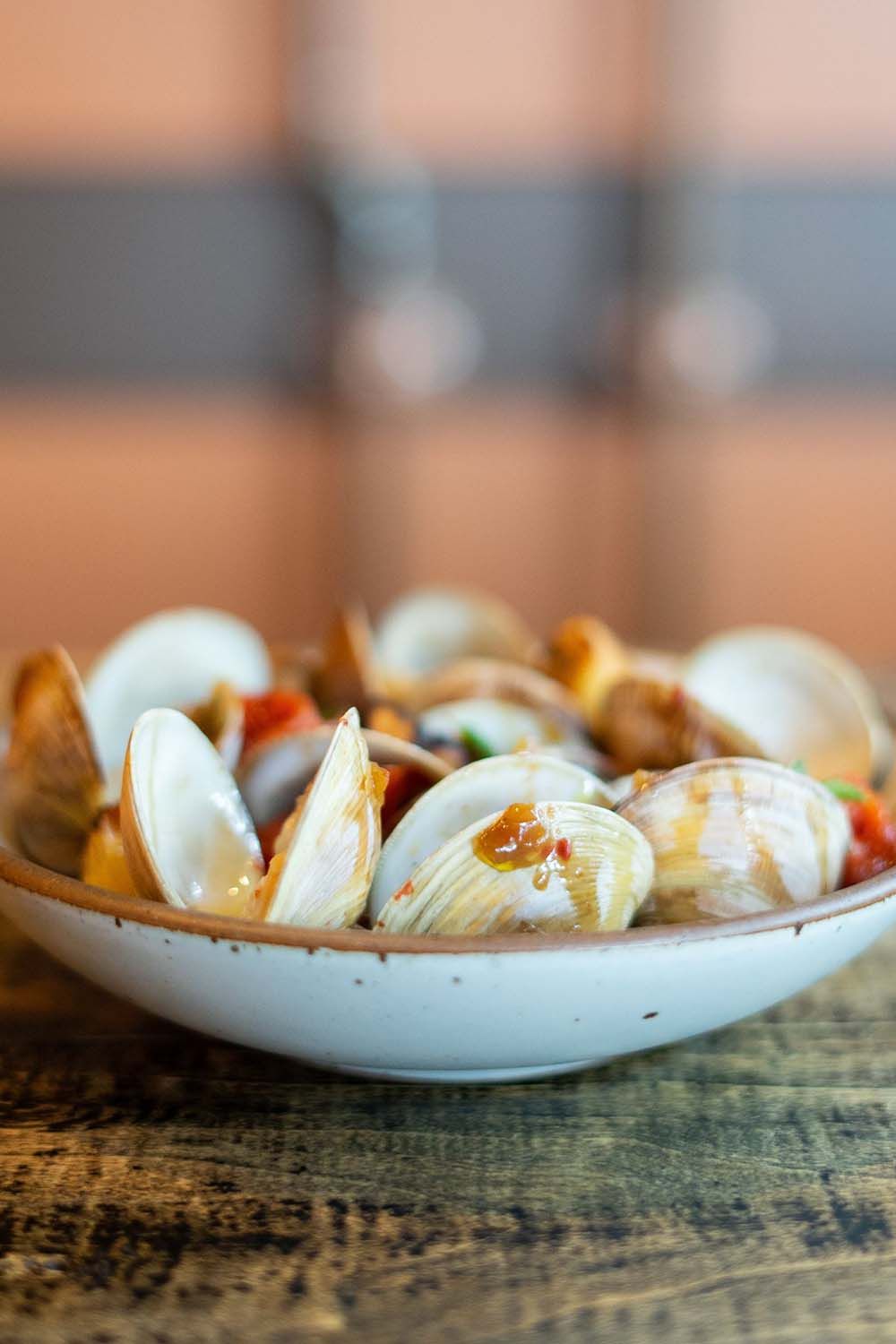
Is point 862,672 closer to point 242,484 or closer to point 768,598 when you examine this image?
point 768,598

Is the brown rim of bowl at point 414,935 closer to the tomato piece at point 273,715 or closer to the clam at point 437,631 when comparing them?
the tomato piece at point 273,715

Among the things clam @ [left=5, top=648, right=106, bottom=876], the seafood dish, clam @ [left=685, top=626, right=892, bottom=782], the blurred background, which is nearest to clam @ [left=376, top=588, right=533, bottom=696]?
the seafood dish

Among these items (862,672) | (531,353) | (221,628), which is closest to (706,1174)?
(221,628)

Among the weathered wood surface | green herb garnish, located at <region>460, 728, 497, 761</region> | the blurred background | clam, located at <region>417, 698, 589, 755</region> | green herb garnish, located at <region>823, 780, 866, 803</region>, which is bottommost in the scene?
the weathered wood surface

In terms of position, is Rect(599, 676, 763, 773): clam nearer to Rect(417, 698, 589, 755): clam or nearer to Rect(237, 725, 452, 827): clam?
Rect(417, 698, 589, 755): clam

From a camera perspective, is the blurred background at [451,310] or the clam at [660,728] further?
the blurred background at [451,310]

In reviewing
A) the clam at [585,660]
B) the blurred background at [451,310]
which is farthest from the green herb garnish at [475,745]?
the blurred background at [451,310]

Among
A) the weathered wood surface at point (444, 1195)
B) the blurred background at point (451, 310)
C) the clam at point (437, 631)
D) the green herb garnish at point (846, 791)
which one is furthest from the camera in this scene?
the blurred background at point (451, 310)
